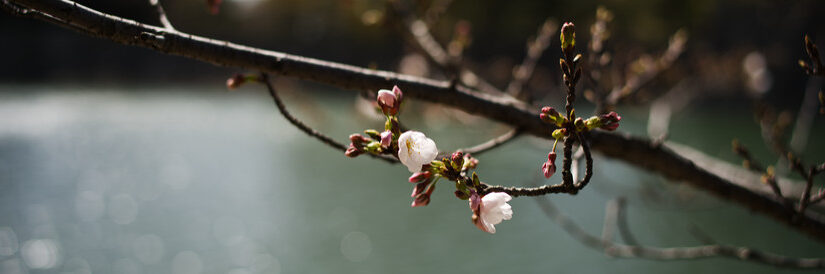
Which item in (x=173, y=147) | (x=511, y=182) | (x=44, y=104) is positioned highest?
(x=44, y=104)

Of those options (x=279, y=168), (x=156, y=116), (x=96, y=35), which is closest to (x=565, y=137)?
(x=96, y=35)

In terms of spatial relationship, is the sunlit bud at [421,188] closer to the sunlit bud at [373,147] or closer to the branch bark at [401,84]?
the sunlit bud at [373,147]

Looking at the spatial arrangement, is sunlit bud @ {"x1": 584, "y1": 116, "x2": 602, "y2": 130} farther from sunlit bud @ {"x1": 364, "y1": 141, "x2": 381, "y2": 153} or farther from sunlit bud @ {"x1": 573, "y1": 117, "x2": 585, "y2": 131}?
sunlit bud @ {"x1": 364, "y1": 141, "x2": 381, "y2": 153}

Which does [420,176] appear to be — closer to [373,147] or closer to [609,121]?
[373,147]

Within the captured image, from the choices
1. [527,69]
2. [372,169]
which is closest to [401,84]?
[527,69]

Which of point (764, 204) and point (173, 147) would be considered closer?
point (764, 204)

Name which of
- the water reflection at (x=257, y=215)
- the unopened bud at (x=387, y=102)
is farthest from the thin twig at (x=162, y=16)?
the water reflection at (x=257, y=215)

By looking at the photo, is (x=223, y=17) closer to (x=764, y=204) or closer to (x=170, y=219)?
(x=170, y=219)

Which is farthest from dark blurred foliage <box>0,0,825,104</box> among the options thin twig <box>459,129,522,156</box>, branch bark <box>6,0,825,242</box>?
thin twig <box>459,129,522,156</box>
